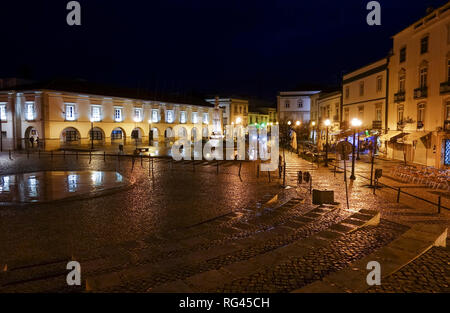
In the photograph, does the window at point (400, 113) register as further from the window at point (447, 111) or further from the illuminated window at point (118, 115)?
the illuminated window at point (118, 115)

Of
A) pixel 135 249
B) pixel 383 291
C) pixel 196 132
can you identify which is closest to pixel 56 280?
pixel 135 249

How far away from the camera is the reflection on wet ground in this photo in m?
12.4

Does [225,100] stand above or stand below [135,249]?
above

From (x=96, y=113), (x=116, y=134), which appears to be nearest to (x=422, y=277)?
(x=96, y=113)

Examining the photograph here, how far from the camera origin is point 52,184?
15.0 meters

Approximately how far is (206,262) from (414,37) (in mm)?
24076

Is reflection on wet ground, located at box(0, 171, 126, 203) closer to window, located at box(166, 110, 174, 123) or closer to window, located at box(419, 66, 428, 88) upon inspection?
window, located at box(419, 66, 428, 88)

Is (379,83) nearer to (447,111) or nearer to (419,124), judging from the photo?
(419,124)

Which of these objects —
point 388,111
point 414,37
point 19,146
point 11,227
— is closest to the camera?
point 11,227

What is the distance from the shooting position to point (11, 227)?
863 cm

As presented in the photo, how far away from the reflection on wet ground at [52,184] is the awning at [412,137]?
1885 centimetres

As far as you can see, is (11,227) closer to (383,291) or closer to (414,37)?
(383,291)

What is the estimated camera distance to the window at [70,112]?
135 feet

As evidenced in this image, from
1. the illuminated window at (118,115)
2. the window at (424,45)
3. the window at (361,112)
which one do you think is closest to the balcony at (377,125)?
the window at (361,112)
